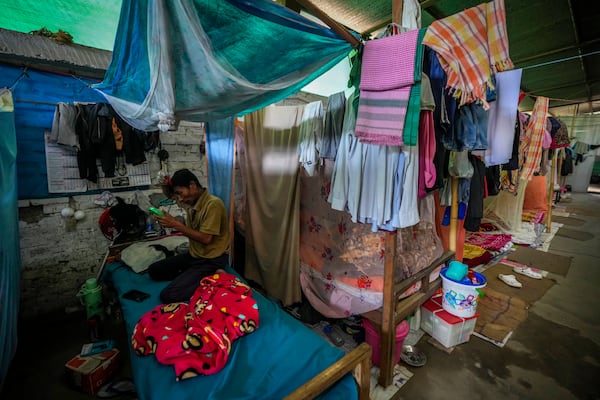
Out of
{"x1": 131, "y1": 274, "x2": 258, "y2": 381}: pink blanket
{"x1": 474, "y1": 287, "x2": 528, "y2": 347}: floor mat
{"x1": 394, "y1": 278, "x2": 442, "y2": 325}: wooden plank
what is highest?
{"x1": 131, "y1": 274, "x2": 258, "y2": 381}: pink blanket

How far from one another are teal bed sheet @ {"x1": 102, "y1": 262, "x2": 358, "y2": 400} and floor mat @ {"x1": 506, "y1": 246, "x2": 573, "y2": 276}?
4445 millimetres

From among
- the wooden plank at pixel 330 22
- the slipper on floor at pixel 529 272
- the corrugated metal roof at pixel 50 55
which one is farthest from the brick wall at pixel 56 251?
the slipper on floor at pixel 529 272

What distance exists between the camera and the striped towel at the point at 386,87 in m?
1.41

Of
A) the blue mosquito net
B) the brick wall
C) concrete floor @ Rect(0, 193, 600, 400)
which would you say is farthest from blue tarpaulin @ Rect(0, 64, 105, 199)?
concrete floor @ Rect(0, 193, 600, 400)

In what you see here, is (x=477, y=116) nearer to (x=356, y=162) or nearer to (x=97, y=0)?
(x=356, y=162)

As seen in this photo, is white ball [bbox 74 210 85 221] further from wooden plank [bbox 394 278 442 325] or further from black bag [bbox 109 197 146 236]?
wooden plank [bbox 394 278 442 325]

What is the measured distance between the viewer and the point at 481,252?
417 centimetres

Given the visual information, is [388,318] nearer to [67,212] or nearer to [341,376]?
[341,376]

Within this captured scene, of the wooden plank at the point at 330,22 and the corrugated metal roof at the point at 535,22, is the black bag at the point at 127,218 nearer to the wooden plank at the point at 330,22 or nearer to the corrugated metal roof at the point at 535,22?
the wooden plank at the point at 330,22

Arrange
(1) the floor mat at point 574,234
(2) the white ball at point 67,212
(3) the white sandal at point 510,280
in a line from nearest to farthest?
1. (2) the white ball at point 67,212
2. (3) the white sandal at point 510,280
3. (1) the floor mat at point 574,234

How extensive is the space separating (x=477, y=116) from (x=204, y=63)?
72.9 inches

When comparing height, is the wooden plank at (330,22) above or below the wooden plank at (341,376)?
above

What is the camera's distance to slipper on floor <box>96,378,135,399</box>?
1898mm

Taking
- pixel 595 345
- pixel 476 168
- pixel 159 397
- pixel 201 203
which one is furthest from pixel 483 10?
pixel 595 345
